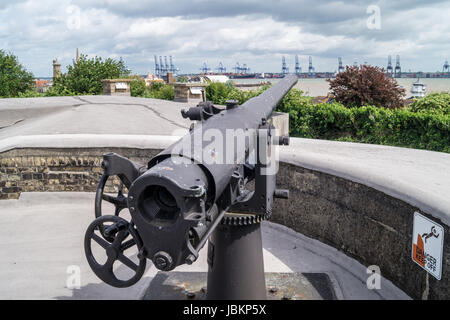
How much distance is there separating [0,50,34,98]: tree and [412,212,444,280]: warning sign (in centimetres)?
3366

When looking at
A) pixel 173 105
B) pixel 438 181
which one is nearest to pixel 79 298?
pixel 438 181

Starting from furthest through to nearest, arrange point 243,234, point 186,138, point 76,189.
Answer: point 76,189, point 243,234, point 186,138

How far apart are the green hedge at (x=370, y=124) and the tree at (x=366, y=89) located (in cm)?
250

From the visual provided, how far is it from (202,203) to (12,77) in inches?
1449

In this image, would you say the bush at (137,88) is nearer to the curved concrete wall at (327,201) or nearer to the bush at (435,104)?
the bush at (435,104)

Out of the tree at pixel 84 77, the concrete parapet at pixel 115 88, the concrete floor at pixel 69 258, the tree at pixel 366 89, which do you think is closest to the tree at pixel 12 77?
the tree at pixel 84 77

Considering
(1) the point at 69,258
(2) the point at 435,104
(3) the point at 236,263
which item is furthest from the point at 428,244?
(2) the point at 435,104

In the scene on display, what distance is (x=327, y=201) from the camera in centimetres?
518

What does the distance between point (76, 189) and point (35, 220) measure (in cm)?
85

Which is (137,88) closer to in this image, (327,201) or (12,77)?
(12,77)

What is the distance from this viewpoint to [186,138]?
2.98 meters

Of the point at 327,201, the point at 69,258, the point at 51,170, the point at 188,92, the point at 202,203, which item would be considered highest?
the point at 188,92
